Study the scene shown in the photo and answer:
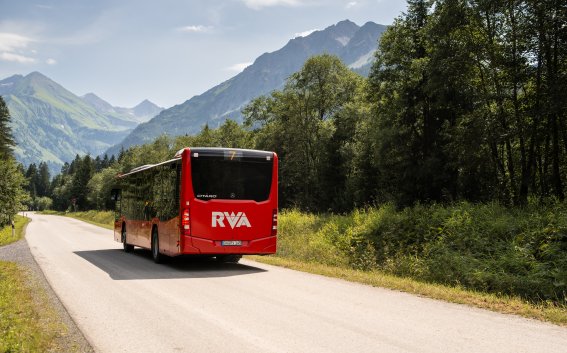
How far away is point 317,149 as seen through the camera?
187 feet

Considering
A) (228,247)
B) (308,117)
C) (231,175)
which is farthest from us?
(308,117)

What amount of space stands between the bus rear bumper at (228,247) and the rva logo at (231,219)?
487 millimetres

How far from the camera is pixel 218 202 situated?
566 inches

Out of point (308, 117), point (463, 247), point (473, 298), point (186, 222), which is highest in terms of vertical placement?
point (308, 117)

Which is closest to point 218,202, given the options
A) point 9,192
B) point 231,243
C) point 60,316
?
point 231,243

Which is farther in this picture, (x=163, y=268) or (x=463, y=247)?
(x=163, y=268)

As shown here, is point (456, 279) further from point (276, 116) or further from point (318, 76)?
point (276, 116)

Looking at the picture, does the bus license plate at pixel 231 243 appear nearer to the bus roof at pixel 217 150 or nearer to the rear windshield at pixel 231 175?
the rear windshield at pixel 231 175

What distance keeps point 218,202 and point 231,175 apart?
890 mm

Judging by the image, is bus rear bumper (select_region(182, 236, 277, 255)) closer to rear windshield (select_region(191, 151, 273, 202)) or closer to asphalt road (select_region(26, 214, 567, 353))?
rear windshield (select_region(191, 151, 273, 202))

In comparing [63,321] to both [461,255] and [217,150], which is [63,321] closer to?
[217,150]

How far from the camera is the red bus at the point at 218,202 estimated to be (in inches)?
557

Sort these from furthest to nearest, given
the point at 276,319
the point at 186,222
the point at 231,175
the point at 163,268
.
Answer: the point at 163,268
the point at 231,175
the point at 186,222
the point at 276,319

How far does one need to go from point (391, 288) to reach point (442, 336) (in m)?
4.33
